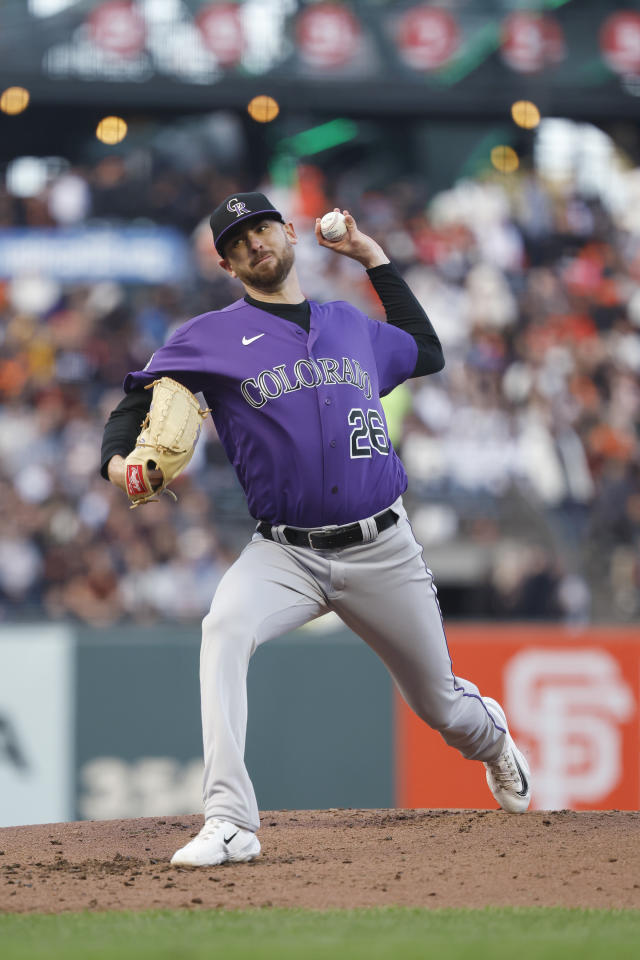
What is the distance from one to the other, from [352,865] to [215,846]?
425 millimetres

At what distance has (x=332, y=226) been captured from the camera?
4457 mm

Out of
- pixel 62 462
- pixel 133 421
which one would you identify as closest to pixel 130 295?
pixel 62 462

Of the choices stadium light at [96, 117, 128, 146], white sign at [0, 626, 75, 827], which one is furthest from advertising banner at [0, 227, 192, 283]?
white sign at [0, 626, 75, 827]

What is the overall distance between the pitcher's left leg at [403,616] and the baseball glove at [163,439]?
22.2 inches

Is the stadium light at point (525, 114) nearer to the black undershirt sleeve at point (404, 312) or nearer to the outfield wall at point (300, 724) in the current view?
the outfield wall at point (300, 724)

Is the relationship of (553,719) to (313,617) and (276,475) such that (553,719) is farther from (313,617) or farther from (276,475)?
(276,475)

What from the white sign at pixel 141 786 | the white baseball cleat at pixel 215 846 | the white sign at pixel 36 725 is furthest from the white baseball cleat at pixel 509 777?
the white sign at pixel 36 725

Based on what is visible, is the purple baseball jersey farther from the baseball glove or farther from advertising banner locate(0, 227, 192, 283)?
advertising banner locate(0, 227, 192, 283)

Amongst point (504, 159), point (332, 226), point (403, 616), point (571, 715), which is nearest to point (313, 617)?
point (403, 616)

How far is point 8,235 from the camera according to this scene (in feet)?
46.5

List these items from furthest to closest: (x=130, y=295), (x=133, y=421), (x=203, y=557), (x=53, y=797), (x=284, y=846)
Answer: (x=130, y=295)
(x=203, y=557)
(x=53, y=797)
(x=284, y=846)
(x=133, y=421)

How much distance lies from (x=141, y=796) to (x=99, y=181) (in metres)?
9.38

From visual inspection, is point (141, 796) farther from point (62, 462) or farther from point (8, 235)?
point (8, 235)

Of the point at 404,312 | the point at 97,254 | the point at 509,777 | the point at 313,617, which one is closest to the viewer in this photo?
the point at 313,617
